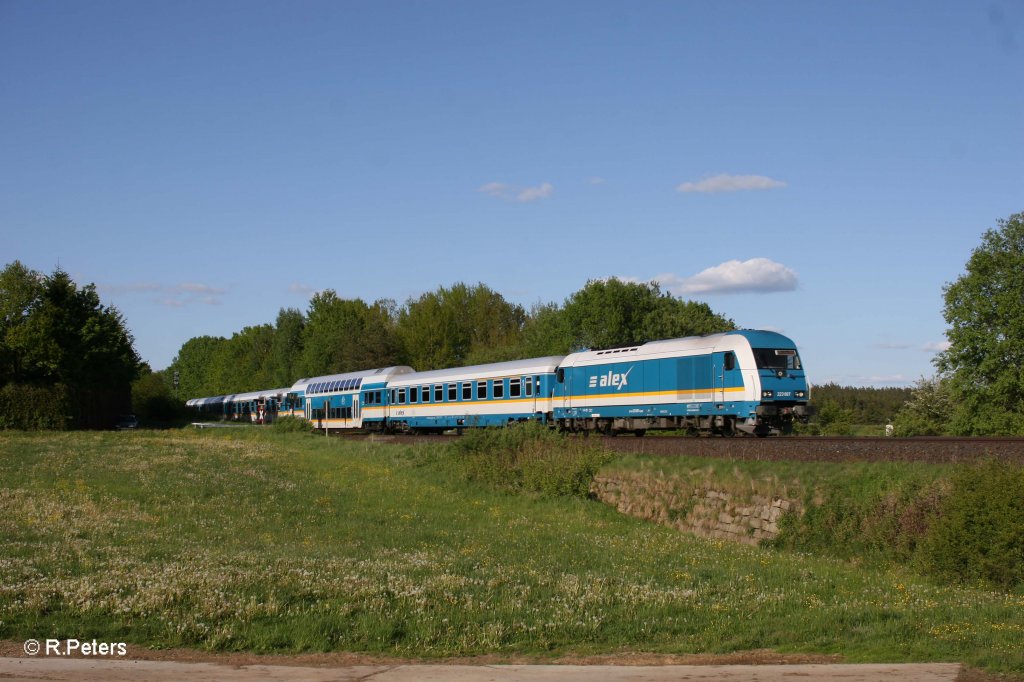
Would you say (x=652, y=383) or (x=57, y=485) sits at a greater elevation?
(x=652, y=383)

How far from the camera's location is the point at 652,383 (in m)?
35.7

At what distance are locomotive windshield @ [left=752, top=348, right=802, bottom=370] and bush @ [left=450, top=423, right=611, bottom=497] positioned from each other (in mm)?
6995

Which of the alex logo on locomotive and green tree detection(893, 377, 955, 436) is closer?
the alex logo on locomotive

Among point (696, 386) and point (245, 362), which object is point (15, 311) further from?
point (245, 362)

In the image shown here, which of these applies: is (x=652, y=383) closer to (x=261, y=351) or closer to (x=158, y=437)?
(x=158, y=437)

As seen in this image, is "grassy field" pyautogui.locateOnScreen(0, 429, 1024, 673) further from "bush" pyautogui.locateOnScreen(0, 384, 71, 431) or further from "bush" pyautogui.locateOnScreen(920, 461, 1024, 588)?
"bush" pyautogui.locateOnScreen(0, 384, 71, 431)

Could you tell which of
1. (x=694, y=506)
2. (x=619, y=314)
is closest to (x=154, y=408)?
(x=619, y=314)

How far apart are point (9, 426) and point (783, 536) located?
4952 centimetres

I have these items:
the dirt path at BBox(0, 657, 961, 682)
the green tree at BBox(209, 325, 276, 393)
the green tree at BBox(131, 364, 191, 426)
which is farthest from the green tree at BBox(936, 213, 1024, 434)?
the green tree at BBox(209, 325, 276, 393)

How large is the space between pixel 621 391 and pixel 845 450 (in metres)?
16.1

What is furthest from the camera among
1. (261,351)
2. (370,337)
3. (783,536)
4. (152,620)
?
(261,351)

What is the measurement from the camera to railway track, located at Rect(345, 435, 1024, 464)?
19688mm

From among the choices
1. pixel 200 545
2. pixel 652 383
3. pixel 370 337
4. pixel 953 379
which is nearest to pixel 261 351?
pixel 370 337

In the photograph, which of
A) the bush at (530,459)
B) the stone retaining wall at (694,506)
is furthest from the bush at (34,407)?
the stone retaining wall at (694,506)
